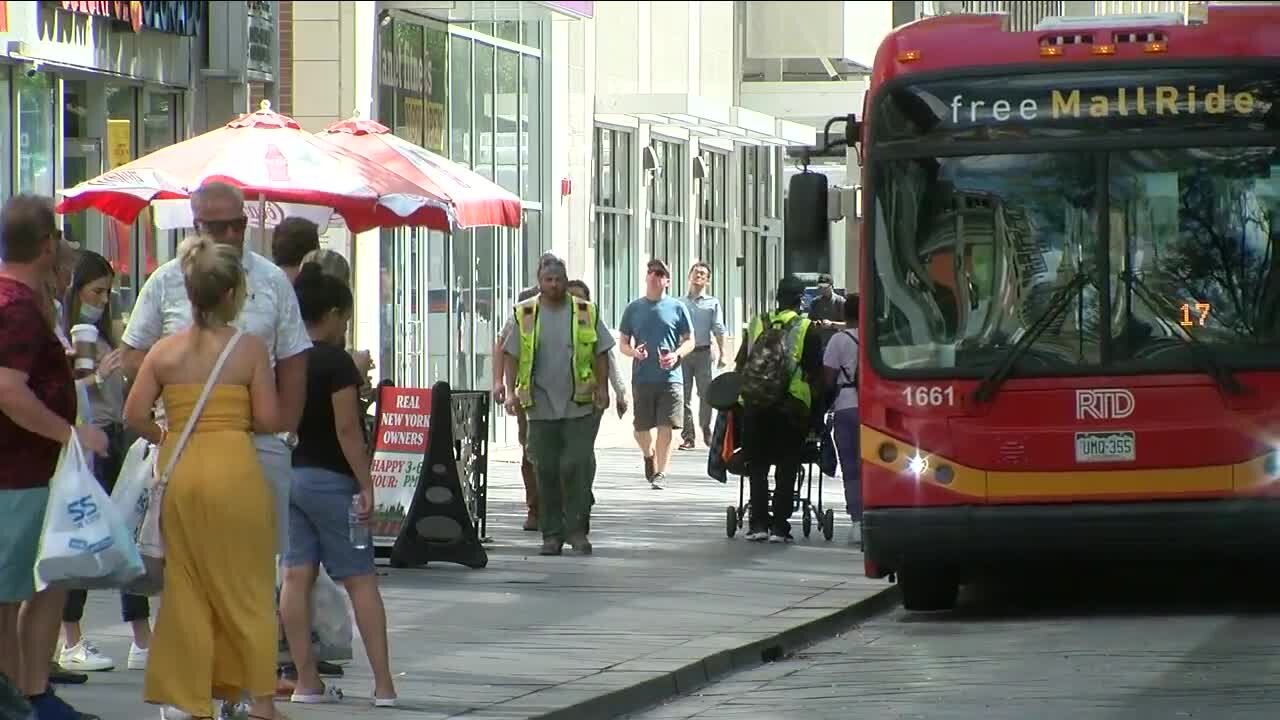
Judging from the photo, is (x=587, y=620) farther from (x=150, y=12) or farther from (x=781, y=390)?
(x=150, y=12)

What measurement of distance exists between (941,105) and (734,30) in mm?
28404

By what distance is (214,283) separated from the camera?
8.34 m

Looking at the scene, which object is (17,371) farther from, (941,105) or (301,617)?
(941,105)

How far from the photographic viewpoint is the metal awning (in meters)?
33.4

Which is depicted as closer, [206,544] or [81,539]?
[81,539]

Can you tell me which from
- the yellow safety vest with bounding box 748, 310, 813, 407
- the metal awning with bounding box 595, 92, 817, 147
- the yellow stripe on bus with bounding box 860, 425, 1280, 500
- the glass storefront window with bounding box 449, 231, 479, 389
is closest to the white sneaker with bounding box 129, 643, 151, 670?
the yellow stripe on bus with bounding box 860, 425, 1280, 500

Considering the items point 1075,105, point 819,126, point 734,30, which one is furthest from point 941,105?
point 819,126

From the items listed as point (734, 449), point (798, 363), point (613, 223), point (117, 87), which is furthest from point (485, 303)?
point (798, 363)

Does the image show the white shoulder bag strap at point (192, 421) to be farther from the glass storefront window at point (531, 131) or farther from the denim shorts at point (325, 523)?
the glass storefront window at point (531, 131)

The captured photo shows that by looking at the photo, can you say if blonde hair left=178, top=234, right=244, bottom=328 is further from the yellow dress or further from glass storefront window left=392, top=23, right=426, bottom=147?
glass storefront window left=392, top=23, right=426, bottom=147

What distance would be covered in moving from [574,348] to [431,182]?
1.39 metres

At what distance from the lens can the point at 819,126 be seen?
1796 inches

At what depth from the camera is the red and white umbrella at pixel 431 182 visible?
15883 millimetres

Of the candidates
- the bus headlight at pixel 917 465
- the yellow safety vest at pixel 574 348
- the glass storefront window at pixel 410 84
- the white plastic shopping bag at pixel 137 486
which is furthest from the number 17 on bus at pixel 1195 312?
the glass storefront window at pixel 410 84
